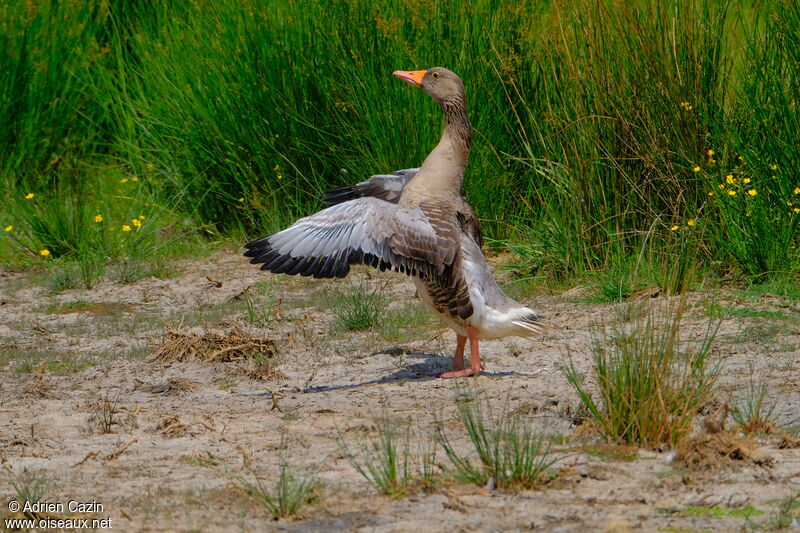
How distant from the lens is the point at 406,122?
917cm

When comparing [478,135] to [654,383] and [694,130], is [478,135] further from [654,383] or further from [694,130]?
[654,383]

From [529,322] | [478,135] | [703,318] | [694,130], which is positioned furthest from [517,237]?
[529,322]

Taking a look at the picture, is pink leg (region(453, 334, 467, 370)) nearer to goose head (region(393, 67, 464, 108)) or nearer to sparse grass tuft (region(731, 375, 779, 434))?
goose head (region(393, 67, 464, 108))

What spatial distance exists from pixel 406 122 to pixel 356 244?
141 inches

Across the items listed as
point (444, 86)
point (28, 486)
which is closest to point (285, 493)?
point (28, 486)

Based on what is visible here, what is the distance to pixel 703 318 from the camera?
270 inches

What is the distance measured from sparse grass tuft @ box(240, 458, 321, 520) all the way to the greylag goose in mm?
1654

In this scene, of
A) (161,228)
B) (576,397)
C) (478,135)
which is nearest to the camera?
(576,397)

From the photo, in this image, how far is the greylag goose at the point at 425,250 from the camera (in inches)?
226

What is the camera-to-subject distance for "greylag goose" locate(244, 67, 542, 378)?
18.9 ft

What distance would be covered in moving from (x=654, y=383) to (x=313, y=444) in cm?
159

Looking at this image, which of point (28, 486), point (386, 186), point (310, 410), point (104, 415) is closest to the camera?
point (28, 486)

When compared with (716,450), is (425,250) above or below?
above

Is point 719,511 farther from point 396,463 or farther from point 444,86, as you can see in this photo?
point 444,86
